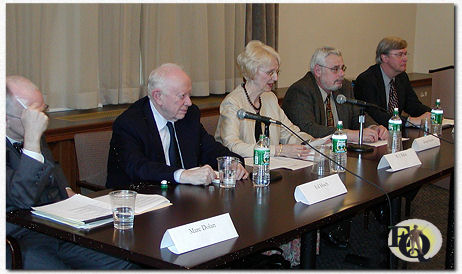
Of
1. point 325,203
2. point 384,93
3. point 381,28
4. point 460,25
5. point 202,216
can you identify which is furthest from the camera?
point 381,28

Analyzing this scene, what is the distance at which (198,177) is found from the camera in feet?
9.18

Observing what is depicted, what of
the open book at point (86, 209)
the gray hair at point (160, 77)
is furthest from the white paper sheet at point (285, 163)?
the open book at point (86, 209)

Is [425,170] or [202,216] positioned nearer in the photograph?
[202,216]

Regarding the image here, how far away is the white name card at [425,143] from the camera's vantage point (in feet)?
12.3

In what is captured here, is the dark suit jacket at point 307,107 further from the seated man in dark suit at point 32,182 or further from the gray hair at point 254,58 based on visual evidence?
the seated man in dark suit at point 32,182

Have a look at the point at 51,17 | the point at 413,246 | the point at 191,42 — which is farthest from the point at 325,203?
the point at 191,42

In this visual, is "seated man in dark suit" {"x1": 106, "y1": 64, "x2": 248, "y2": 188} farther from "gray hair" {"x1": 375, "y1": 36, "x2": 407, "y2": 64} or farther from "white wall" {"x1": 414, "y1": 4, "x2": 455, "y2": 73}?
"white wall" {"x1": 414, "y1": 4, "x2": 455, "y2": 73}

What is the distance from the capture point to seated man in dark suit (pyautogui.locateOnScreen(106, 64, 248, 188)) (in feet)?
9.75

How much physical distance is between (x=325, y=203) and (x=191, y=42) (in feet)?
9.18

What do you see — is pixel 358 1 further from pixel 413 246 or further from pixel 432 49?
pixel 413 246

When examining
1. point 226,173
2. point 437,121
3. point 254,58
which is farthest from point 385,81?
point 226,173

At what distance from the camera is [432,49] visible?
8.20 m

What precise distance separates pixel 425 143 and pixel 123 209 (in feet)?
7.05

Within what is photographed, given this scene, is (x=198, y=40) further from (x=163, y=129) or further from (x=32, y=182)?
(x=32, y=182)
